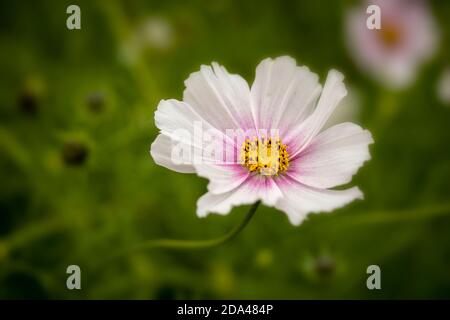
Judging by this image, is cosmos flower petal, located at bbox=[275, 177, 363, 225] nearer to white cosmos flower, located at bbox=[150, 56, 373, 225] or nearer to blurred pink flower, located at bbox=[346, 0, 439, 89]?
white cosmos flower, located at bbox=[150, 56, 373, 225]

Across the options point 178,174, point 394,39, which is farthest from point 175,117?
point 394,39

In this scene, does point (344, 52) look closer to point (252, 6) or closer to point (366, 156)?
point (252, 6)

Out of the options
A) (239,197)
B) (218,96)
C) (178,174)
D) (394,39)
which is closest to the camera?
(239,197)

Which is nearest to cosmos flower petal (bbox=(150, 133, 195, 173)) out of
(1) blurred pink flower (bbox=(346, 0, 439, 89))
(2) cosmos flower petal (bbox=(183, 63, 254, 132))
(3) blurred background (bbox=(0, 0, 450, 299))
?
(2) cosmos flower petal (bbox=(183, 63, 254, 132))

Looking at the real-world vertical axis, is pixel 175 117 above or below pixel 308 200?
above

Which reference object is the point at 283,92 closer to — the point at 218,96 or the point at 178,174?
the point at 218,96
